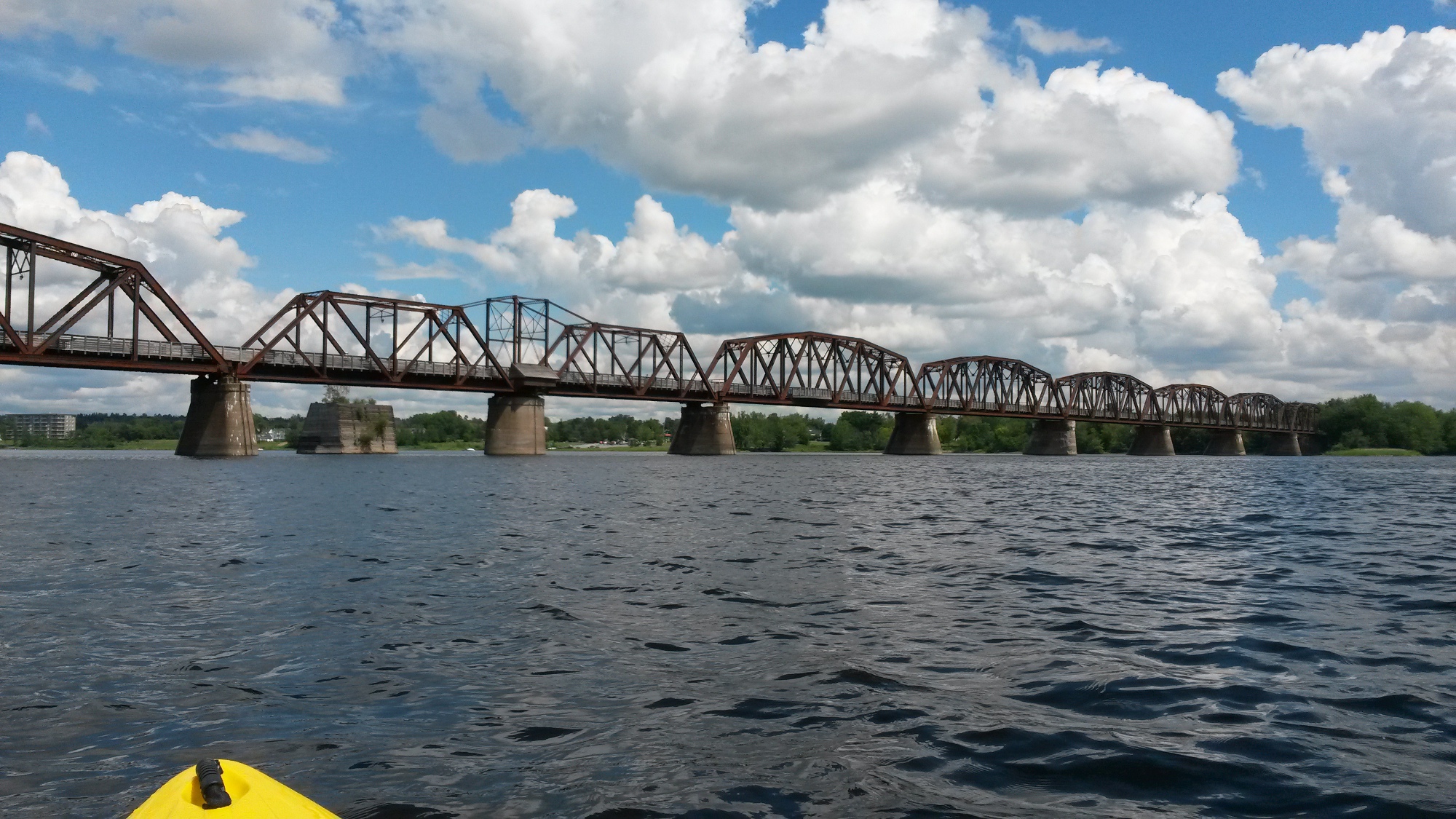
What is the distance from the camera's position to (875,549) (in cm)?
2495

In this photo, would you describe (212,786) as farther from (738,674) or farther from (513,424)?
(513,424)

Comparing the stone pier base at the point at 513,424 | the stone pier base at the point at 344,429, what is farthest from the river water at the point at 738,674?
the stone pier base at the point at 344,429

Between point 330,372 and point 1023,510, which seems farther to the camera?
point 330,372

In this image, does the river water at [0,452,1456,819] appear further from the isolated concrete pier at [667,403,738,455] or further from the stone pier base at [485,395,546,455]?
the isolated concrete pier at [667,403,738,455]

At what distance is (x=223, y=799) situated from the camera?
4.91m

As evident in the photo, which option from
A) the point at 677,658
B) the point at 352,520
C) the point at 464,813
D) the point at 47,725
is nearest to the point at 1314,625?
the point at 677,658

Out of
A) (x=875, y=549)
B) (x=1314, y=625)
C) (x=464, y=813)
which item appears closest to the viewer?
(x=464, y=813)

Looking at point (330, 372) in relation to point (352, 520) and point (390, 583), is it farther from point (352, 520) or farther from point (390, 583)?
point (390, 583)

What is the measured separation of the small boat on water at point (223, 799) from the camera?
4863 millimetres

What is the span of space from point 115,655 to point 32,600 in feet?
20.1

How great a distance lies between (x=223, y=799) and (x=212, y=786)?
0.10 m

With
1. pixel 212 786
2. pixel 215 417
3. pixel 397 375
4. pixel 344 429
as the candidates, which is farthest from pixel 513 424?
pixel 212 786

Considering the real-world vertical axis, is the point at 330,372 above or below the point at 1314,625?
above

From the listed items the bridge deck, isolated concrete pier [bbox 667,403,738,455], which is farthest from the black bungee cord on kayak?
isolated concrete pier [bbox 667,403,738,455]
